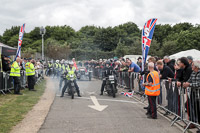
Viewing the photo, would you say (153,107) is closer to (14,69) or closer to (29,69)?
(14,69)

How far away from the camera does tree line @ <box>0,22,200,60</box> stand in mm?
50594

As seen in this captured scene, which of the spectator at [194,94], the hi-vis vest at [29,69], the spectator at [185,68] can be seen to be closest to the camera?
the spectator at [194,94]

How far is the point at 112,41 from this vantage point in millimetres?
64562

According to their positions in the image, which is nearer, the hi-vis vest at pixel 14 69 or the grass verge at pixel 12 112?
the grass verge at pixel 12 112

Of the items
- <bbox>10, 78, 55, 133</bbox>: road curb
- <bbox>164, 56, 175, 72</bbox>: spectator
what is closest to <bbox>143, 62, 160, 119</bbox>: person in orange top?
<bbox>164, 56, 175, 72</bbox>: spectator

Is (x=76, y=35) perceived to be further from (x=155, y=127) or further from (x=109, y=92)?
(x=155, y=127)

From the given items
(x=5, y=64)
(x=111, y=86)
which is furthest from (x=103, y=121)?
(x=5, y=64)

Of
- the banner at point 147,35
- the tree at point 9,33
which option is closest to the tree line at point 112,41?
the tree at point 9,33

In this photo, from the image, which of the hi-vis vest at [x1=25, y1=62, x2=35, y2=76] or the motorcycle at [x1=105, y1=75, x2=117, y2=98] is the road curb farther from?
the hi-vis vest at [x1=25, y1=62, x2=35, y2=76]

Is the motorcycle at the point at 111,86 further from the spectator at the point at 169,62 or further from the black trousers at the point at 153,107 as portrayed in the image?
the black trousers at the point at 153,107

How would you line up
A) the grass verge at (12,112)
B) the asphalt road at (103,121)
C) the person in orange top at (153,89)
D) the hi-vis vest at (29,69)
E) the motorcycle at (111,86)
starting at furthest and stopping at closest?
the hi-vis vest at (29,69) < the motorcycle at (111,86) < the person in orange top at (153,89) < the grass verge at (12,112) < the asphalt road at (103,121)

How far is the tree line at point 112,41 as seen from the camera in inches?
1992

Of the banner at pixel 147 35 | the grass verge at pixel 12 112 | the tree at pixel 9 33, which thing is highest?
the tree at pixel 9 33

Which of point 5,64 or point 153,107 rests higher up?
point 5,64
